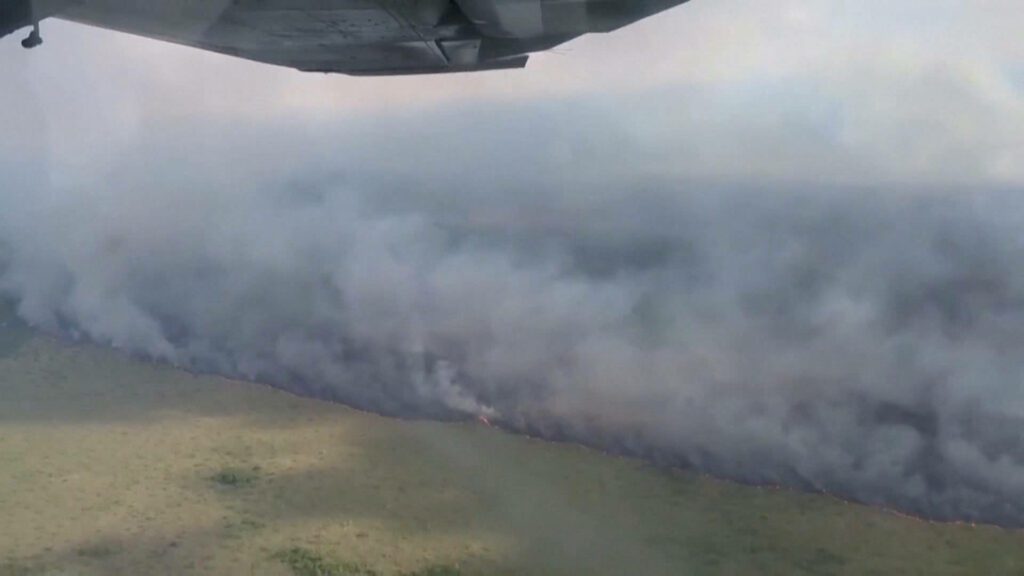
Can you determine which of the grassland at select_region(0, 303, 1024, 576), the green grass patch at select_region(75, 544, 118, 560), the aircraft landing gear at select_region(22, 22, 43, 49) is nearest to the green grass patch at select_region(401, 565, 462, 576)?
the grassland at select_region(0, 303, 1024, 576)

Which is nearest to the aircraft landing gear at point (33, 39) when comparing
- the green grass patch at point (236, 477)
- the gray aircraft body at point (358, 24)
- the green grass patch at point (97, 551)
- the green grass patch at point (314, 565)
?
the gray aircraft body at point (358, 24)

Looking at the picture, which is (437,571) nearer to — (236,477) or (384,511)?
(384,511)

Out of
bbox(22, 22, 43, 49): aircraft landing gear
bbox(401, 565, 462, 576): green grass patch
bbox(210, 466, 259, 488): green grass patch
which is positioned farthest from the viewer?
bbox(210, 466, 259, 488): green grass patch

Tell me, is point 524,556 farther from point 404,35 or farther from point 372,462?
point 404,35

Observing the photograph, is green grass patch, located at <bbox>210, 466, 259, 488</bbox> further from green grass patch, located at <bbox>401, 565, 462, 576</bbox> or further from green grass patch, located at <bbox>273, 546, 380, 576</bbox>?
green grass patch, located at <bbox>401, 565, 462, 576</bbox>

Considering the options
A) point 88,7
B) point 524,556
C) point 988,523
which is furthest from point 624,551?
point 88,7

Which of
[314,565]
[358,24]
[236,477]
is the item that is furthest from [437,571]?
[358,24]
